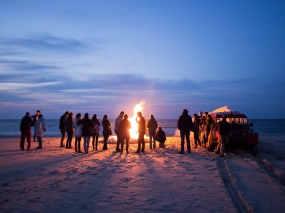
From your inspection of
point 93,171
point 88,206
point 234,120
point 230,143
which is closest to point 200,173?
point 93,171

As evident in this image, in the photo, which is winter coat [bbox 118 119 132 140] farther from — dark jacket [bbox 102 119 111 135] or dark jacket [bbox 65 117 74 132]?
dark jacket [bbox 65 117 74 132]

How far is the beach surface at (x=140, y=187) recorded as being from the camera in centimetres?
517

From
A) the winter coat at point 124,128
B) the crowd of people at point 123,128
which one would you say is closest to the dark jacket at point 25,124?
the crowd of people at point 123,128

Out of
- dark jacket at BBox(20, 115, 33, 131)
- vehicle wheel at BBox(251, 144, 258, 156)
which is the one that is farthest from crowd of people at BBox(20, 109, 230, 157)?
vehicle wheel at BBox(251, 144, 258, 156)

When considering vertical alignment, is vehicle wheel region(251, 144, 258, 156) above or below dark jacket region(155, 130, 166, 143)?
below

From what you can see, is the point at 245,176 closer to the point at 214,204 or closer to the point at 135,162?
the point at 214,204

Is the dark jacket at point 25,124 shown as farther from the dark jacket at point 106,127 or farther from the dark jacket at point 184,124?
the dark jacket at point 184,124

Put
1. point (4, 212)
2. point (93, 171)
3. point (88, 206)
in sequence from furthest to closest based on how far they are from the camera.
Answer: point (93, 171) → point (88, 206) → point (4, 212)

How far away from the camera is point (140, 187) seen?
6.50 meters

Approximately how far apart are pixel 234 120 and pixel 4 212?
12.1 meters

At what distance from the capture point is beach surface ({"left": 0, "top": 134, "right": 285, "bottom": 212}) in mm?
5168

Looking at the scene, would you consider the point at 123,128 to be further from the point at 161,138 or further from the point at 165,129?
the point at 165,129

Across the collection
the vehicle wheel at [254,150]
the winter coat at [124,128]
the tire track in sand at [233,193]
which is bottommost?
the tire track in sand at [233,193]

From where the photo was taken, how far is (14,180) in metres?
7.04
